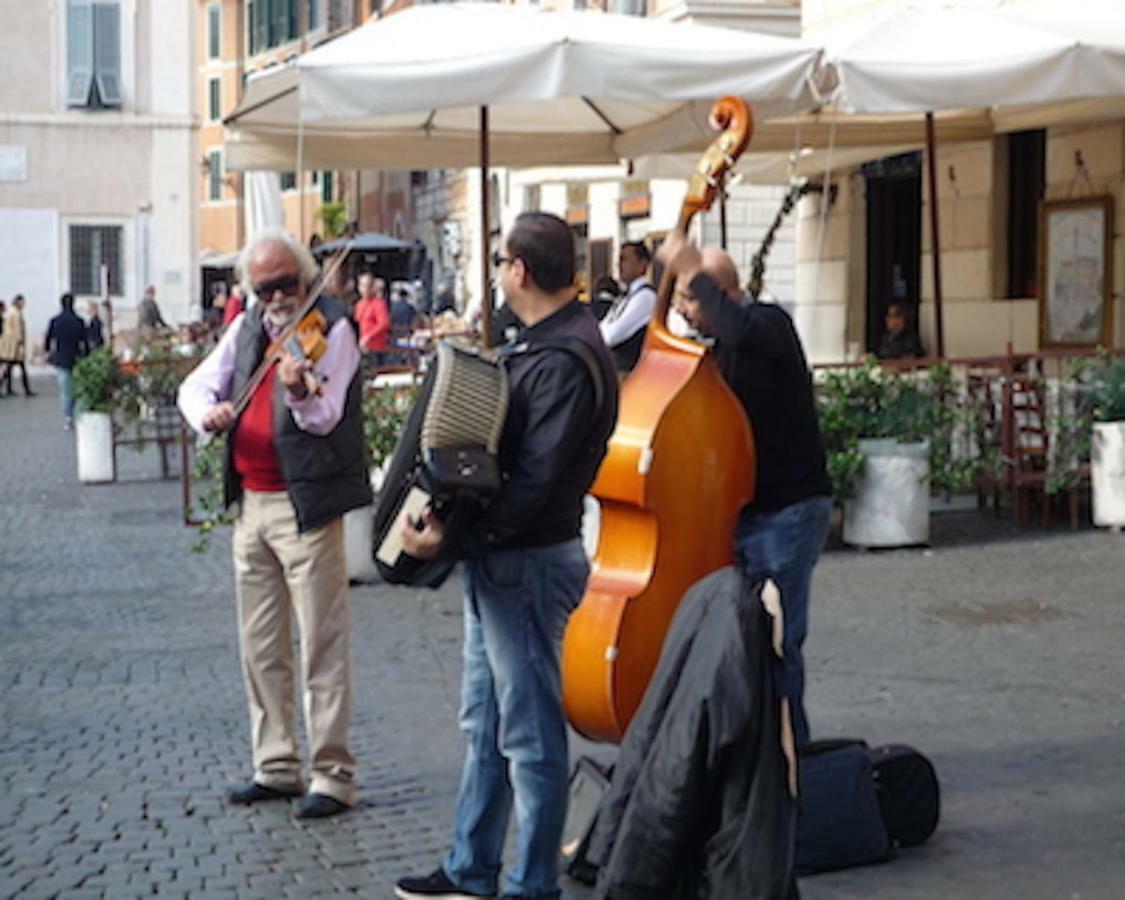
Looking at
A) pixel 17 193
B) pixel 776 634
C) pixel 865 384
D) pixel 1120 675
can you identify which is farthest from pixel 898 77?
pixel 17 193

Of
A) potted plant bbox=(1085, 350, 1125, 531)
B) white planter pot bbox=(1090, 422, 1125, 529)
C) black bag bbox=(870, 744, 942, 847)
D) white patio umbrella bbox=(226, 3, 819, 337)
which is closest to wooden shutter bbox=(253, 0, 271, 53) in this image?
white patio umbrella bbox=(226, 3, 819, 337)

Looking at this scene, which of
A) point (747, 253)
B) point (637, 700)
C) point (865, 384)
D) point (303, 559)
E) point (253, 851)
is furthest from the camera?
point (747, 253)

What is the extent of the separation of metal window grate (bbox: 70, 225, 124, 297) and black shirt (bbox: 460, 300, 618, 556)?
123ft

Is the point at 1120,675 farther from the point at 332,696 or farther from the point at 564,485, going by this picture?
the point at 564,485

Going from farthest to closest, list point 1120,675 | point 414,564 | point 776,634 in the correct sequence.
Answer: point 1120,675 → point 414,564 → point 776,634

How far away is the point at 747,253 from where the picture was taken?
25.2m

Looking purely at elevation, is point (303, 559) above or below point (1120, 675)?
above

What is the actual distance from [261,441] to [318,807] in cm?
112

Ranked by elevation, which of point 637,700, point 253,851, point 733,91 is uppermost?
point 733,91

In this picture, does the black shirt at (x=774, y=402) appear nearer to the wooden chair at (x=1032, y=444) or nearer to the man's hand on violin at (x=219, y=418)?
the man's hand on violin at (x=219, y=418)

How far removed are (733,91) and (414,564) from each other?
657cm

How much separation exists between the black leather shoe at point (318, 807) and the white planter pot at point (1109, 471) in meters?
6.74

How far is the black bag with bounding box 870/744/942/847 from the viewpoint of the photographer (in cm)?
558

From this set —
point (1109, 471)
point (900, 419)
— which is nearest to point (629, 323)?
point (900, 419)
